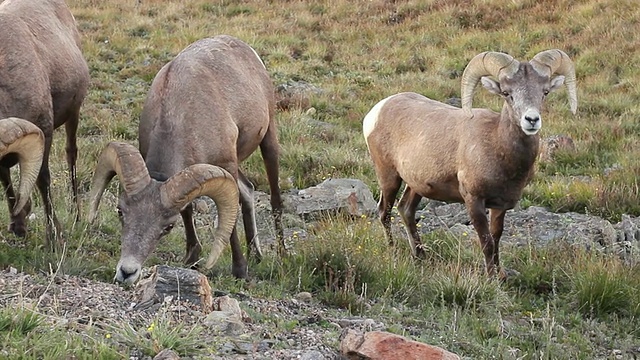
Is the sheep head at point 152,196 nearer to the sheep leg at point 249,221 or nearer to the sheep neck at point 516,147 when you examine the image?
the sheep leg at point 249,221

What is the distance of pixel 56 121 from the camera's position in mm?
8336

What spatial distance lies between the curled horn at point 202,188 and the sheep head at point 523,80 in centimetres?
251

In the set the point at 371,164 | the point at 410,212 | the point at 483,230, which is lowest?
the point at 371,164

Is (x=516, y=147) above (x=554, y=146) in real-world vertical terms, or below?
above

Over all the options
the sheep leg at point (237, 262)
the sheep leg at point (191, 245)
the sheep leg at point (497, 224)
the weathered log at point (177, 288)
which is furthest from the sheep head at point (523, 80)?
the weathered log at point (177, 288)

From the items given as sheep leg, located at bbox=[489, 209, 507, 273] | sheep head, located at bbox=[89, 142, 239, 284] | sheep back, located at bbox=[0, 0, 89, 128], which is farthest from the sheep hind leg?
sheep leg, located at bbox=[489, 209, 507, 273]

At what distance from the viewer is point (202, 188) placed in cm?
608

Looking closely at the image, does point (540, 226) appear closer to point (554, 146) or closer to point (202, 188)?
point (554, 146)

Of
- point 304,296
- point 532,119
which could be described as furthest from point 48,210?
point 532,119

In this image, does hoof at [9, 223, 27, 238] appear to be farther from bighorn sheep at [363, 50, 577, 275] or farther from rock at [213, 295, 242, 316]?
bighorn sheep at [363, 50, 577, 275]

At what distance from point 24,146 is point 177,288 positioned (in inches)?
68.7

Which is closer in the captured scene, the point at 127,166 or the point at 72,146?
the point at 127,166

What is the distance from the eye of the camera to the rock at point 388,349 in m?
4.59

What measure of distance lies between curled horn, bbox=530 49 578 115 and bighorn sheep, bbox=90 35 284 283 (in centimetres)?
253
